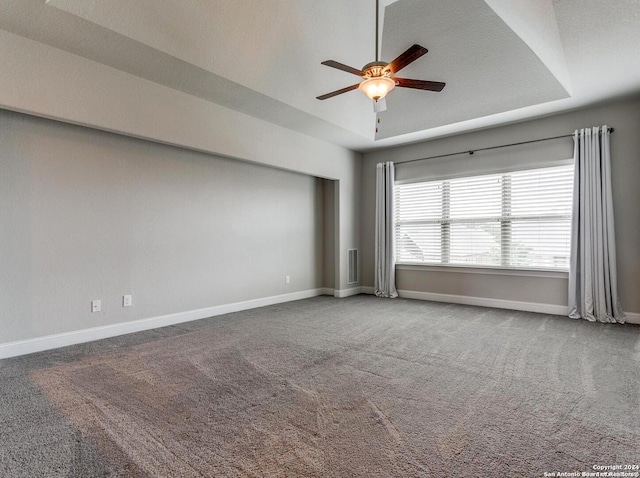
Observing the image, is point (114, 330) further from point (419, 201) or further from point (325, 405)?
point (419, 201)

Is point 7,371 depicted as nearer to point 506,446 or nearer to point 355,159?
point 506,446

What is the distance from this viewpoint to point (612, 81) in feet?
13.1

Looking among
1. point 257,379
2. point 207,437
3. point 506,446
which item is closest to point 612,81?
point 506,446

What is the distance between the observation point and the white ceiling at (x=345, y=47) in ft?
9.79

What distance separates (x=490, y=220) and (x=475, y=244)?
0.44 m

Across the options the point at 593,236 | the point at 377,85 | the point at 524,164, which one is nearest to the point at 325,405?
the point at 377,85

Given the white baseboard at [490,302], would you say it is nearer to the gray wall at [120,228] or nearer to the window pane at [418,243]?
the window pane at [418,243]

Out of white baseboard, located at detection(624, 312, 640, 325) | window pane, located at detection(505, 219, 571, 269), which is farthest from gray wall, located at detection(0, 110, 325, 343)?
white baseboard, located at detection(624, 312, 640, 325)

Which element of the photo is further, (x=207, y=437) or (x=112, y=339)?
(x=112, y=339)

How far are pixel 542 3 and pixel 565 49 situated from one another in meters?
0.61

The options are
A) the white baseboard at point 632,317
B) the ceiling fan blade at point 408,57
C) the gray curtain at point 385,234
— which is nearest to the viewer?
the ceiling fan blade at point 408,57

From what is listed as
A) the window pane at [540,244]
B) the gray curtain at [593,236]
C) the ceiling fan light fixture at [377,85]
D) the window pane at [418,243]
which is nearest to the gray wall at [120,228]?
the window pane at [418,243]

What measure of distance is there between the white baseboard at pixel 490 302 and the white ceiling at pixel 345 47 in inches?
105

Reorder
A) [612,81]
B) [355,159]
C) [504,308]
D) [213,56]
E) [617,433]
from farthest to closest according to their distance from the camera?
[355,159]
[504,308]
[612,81]
[213,56]
[617,433]
